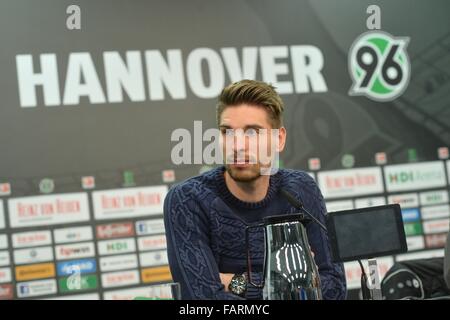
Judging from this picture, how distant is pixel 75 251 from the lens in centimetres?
400

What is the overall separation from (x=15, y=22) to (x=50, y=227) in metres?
1.22

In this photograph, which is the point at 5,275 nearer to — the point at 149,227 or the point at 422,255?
the point at 149,227

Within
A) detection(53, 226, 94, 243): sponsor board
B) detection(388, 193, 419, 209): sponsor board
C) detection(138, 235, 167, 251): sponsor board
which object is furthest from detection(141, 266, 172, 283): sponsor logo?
detection(388, 193, 419, 209): sponsor board

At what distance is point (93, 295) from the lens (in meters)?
4.02

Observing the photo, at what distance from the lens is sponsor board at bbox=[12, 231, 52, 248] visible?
391 cm

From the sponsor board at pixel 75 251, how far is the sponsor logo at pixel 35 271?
79 mm

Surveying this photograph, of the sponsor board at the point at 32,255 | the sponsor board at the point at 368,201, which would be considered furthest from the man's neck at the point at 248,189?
the sponsor board at the point at 368,201

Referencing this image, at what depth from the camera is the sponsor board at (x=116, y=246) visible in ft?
13.3

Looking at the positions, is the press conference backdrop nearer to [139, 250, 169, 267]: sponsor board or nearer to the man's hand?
[139, 250, 169, 267]: sponsor board

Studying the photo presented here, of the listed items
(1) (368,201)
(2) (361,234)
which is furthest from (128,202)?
(2) (361,234)

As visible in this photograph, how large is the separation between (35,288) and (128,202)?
729mm

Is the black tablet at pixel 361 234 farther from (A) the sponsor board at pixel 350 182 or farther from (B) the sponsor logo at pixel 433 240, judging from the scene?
(B) the sponsor logo at pixel 433 240

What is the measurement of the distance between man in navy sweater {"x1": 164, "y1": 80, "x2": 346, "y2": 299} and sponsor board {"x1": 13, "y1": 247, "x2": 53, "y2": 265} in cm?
209
